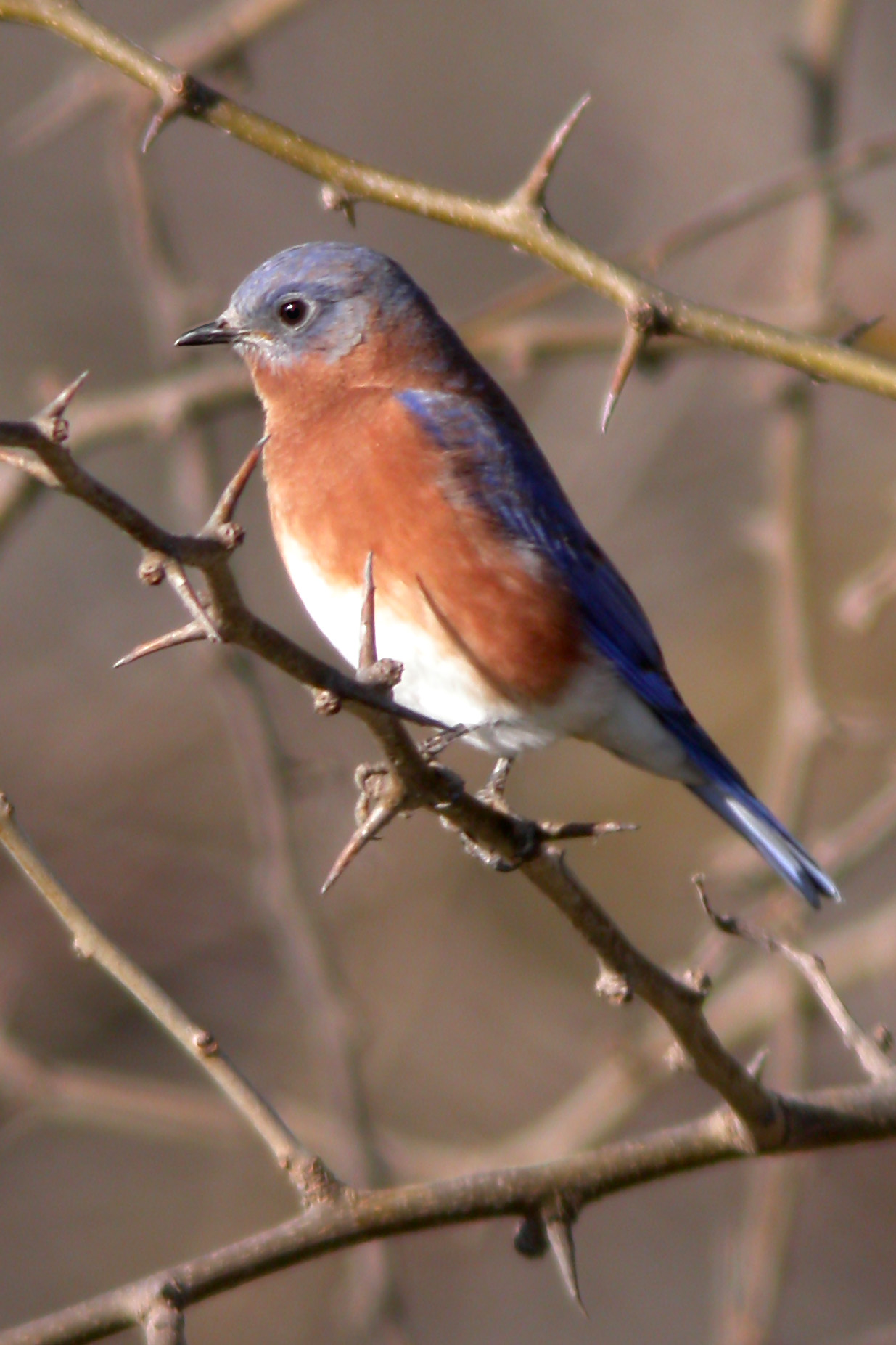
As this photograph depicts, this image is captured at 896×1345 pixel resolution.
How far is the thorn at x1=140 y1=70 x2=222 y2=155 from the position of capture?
→ 2.58 meters

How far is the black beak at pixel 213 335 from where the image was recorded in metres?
4.02

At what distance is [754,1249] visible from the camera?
4.77m

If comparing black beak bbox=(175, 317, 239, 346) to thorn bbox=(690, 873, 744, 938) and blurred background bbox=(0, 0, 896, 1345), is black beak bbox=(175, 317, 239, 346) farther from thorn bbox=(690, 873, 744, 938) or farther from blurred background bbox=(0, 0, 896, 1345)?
thorn bbox=(690, 873, 744, 938)

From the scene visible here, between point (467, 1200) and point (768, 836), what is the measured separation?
2003mm

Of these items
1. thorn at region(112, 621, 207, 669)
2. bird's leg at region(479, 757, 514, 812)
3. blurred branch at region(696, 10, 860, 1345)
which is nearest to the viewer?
thorn at region(112, 621, 207, 669)

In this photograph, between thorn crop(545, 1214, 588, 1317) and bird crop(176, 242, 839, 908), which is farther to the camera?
bird crop(176, 242, 839, 908)

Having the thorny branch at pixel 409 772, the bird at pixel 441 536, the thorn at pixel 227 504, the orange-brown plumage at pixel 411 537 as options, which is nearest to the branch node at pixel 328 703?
the thorny branch at pixel 409 772

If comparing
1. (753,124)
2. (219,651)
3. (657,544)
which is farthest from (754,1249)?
(753,124)

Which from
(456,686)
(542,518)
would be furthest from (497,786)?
(542,518)

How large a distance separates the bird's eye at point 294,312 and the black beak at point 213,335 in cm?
12

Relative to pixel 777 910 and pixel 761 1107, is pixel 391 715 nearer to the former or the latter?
pixel 761 1107

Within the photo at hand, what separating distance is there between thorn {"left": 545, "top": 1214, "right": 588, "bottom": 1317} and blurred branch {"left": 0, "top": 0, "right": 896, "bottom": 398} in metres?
1.39

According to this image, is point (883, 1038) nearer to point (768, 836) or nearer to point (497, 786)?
point (497, 786)

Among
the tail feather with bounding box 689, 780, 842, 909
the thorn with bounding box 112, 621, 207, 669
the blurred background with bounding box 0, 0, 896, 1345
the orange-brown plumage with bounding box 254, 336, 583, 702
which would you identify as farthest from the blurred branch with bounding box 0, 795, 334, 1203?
the blurred background with bounding box 0, 0, 896, 1345
